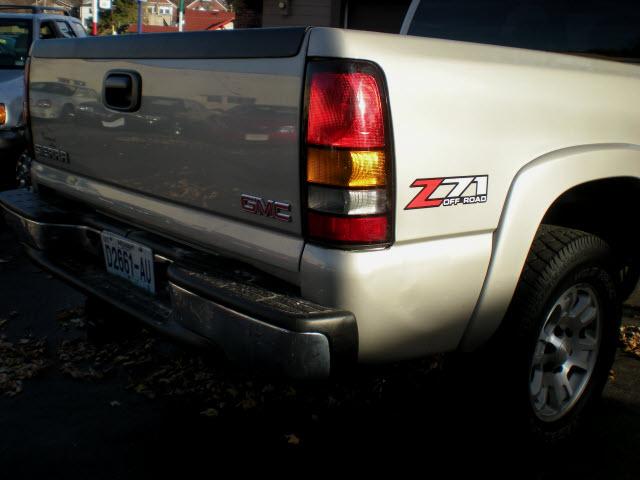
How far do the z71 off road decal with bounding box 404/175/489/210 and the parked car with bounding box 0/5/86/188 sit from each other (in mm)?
4793

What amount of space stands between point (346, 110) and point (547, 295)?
109cm

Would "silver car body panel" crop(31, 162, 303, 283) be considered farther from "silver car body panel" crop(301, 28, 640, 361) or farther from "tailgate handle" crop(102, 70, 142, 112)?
"tailgate handle" crop(102, 70, 142, 112)

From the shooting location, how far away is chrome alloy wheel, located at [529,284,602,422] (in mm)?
2660

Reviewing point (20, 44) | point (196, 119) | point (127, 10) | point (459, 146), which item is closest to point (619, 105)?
point (459, 146)

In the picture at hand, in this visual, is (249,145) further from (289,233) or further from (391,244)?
(391,244)

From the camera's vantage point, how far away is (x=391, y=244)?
2.00m

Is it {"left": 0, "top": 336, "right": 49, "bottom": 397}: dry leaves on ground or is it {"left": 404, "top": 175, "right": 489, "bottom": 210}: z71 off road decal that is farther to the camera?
{"left": 0, "top": 336, "right": 49, "bottom": 397}: dry leaves on ground

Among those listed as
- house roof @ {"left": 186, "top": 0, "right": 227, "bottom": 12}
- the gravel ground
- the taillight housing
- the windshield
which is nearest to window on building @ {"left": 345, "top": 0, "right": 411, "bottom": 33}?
the windshield

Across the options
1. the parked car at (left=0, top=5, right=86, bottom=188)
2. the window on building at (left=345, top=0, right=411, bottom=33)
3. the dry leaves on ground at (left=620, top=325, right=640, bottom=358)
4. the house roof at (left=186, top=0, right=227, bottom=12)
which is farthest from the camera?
the house roof at (left=186, top=0, right=227, bottom=12)

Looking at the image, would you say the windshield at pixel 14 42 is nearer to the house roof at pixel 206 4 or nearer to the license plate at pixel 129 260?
the license plate at pixel 129 260

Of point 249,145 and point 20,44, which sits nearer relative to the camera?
point 249,145

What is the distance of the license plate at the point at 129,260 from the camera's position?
2590 mm

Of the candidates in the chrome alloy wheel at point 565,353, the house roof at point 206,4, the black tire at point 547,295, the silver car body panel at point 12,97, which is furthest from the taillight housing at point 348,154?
the house roof at point 206,4

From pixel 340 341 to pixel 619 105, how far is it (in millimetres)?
1572
